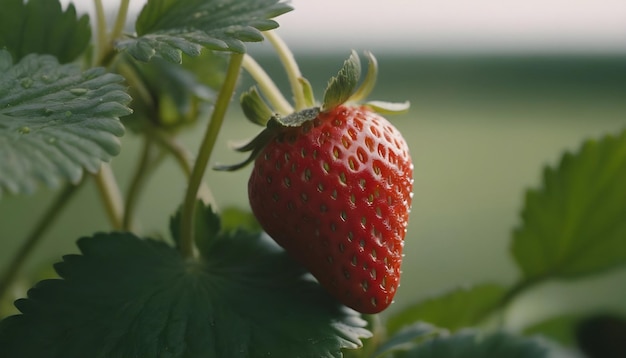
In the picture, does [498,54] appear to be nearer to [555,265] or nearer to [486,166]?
[486,166]

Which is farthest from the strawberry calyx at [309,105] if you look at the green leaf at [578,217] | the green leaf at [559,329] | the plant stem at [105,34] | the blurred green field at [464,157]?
the blurred green field at [464,157]

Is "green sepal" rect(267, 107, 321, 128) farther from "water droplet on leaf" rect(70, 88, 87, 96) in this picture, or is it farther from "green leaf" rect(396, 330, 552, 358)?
"green leaf" rect(396, 330, 552, 358)

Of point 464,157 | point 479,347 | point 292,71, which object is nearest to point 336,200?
point 292,71

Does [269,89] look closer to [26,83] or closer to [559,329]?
[26,83]

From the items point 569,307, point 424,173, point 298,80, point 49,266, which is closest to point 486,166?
point 424,173

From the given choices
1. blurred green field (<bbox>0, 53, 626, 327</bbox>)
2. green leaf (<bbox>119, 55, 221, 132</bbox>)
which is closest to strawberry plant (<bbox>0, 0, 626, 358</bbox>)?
green leaf (<bbox>119, 55, 221, 132</bbox>)

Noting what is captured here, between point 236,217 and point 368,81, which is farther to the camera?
point 236,217

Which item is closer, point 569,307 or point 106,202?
point 106,202
